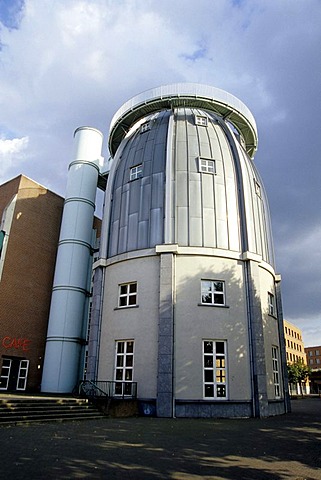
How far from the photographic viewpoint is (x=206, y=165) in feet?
74.3

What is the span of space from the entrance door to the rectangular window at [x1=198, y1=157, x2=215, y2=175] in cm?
1844

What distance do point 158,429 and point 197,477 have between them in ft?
21.4

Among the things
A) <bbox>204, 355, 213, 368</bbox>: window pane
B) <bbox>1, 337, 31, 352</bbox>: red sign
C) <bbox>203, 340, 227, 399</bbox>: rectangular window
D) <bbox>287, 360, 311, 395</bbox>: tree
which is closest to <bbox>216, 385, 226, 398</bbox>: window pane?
<bbox>203, 340, 227, 399</bbox>: rectangular window

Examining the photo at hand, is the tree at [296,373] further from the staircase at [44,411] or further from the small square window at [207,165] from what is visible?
the staircase at [44,411]

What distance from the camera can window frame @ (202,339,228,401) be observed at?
1784 centimetres

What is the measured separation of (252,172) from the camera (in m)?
25.0

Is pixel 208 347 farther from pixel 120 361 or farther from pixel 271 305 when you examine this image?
pixel 271 305

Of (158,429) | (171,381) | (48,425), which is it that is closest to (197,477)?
(158,429)

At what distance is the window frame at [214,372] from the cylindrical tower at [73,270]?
12.1 metres

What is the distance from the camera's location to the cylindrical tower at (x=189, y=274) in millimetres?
18047

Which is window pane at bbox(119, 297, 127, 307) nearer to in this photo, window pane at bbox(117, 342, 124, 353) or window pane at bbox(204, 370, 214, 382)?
window pane at bbox(117, 342, 124, 353)

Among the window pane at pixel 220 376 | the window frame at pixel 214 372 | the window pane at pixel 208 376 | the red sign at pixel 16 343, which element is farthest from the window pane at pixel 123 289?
the red sign at pixel 16 343

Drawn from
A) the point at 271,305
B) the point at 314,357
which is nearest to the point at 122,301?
the point at 271,305

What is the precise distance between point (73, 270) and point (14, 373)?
824 cm
